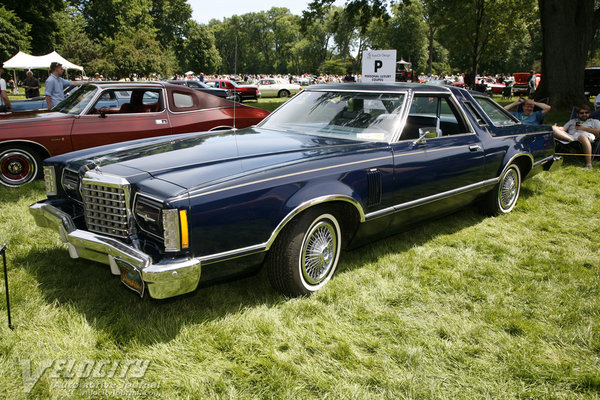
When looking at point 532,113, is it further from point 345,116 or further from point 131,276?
point 131,276

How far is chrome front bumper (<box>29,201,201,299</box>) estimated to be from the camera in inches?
91.1

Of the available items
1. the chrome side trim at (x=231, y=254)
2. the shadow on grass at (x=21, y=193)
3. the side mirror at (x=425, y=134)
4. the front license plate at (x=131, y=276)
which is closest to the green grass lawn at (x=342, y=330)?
the front license plate at (x=131, y=276)

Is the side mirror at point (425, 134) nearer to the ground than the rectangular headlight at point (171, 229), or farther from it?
farther from it

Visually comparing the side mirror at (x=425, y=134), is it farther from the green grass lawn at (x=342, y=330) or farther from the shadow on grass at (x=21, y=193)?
the shadow on grass at (x=21, y=193)

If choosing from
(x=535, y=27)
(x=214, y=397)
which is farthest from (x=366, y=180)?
(x=535, y=27)

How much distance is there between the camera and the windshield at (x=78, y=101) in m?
6.11

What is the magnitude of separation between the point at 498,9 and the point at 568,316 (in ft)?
105

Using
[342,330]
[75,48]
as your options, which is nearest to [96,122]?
[342,330]

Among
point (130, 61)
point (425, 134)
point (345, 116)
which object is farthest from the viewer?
point (130, 61)

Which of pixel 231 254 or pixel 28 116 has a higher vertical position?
pixel 28 116

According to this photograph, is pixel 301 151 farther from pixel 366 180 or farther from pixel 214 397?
pixel 214 397

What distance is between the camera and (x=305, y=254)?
2994mm

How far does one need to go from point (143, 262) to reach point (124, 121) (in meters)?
4.49

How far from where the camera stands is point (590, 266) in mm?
3701
